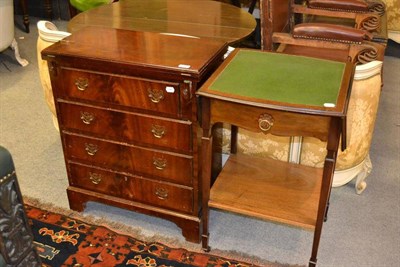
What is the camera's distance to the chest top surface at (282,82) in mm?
1533

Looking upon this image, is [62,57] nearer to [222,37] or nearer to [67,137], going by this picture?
[67,137]

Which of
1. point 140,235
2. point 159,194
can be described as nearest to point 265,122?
point 159,194

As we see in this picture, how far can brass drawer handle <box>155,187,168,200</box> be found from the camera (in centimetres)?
198

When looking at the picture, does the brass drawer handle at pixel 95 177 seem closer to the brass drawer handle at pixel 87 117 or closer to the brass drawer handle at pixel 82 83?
the brass drawer handle at pixel 87 117

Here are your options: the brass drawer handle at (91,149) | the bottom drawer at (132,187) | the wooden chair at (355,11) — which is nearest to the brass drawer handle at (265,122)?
the bottom drawer at (132,187)

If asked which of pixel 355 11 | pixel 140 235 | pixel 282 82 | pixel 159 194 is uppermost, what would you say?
pixel 282 82

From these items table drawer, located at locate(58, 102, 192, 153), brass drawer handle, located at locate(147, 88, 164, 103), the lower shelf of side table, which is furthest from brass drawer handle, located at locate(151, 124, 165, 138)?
the lower shelf of side table

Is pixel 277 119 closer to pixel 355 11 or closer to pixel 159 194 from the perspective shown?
pixel 159 194

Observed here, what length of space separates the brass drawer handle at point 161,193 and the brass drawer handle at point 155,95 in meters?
0.41

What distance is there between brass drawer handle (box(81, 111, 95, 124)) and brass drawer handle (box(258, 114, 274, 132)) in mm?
709

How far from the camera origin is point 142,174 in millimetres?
1979

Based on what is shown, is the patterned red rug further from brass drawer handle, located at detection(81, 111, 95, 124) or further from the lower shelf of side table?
brass drawer handle, located at detection(81, 111, 95, 124)

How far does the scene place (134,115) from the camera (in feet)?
6.03

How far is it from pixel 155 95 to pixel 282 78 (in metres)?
0.47
